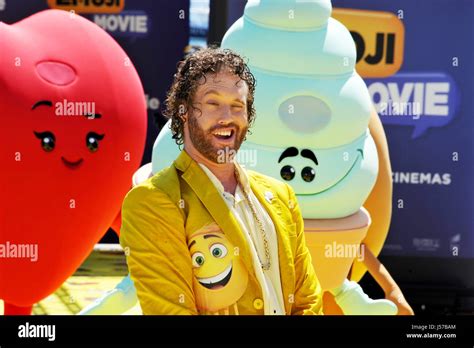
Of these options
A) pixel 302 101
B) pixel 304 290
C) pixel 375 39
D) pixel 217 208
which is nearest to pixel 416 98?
pixel 375 39

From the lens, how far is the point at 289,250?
210 cm

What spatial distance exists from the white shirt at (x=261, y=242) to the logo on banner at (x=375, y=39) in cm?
220

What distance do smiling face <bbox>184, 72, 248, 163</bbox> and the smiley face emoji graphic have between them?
18 centimetres

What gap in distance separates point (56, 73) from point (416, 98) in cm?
179

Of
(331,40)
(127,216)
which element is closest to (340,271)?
(331,40)

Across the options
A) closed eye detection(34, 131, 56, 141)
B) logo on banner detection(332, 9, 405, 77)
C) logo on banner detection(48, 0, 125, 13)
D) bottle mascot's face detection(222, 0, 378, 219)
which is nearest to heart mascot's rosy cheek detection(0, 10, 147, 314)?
closed eye detection(34, 131, 56, 141)

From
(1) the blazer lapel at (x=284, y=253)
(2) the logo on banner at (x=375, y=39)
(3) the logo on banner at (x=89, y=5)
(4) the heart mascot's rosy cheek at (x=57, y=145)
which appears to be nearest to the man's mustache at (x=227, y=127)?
(1) the blazer lapel at (x=284, y=253)

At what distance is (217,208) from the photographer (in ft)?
6.68

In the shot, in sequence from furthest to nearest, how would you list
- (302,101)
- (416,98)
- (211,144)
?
(416,98) → (302,101) → (211,144)

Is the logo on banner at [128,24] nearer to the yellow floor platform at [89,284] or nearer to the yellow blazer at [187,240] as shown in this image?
the yellow floor platform at [89,284]

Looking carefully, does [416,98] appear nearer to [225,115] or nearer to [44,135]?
Result: [44,135]

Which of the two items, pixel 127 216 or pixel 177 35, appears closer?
pixel 127 216
